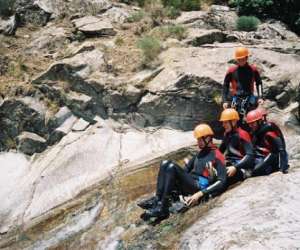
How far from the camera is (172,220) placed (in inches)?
373

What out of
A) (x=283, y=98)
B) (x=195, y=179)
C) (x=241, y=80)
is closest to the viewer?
(x=195, y=179)

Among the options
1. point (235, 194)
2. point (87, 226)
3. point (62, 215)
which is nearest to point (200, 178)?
point (235, 194)

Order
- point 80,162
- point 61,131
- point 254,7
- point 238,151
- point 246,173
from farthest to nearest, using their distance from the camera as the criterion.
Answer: point 254,7 → point 61,131 → point 80,162 → point 238,151 → point 246,173

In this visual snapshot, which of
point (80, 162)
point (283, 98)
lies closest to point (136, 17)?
point (283, 98)

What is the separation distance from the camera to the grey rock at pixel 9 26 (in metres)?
18.5

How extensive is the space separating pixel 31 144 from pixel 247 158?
6.95 metres

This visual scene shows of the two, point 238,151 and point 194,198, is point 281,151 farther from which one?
point 194,198

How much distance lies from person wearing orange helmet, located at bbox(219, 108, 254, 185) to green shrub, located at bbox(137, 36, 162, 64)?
18.6ft

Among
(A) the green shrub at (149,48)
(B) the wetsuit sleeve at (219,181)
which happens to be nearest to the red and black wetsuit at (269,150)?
(B) the wetsuit sleeve at (219,181)

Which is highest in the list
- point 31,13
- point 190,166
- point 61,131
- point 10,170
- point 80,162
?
point 31,13

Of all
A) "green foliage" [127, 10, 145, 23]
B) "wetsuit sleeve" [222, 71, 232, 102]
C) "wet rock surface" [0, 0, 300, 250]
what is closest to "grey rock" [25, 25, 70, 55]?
"wet rock surface" [0, 0, 300, 250]

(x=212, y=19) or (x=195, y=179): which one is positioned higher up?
(x=212, y=19)

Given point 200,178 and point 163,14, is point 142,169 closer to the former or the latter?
point 200,178

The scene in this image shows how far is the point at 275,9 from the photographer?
1975 centimetres
